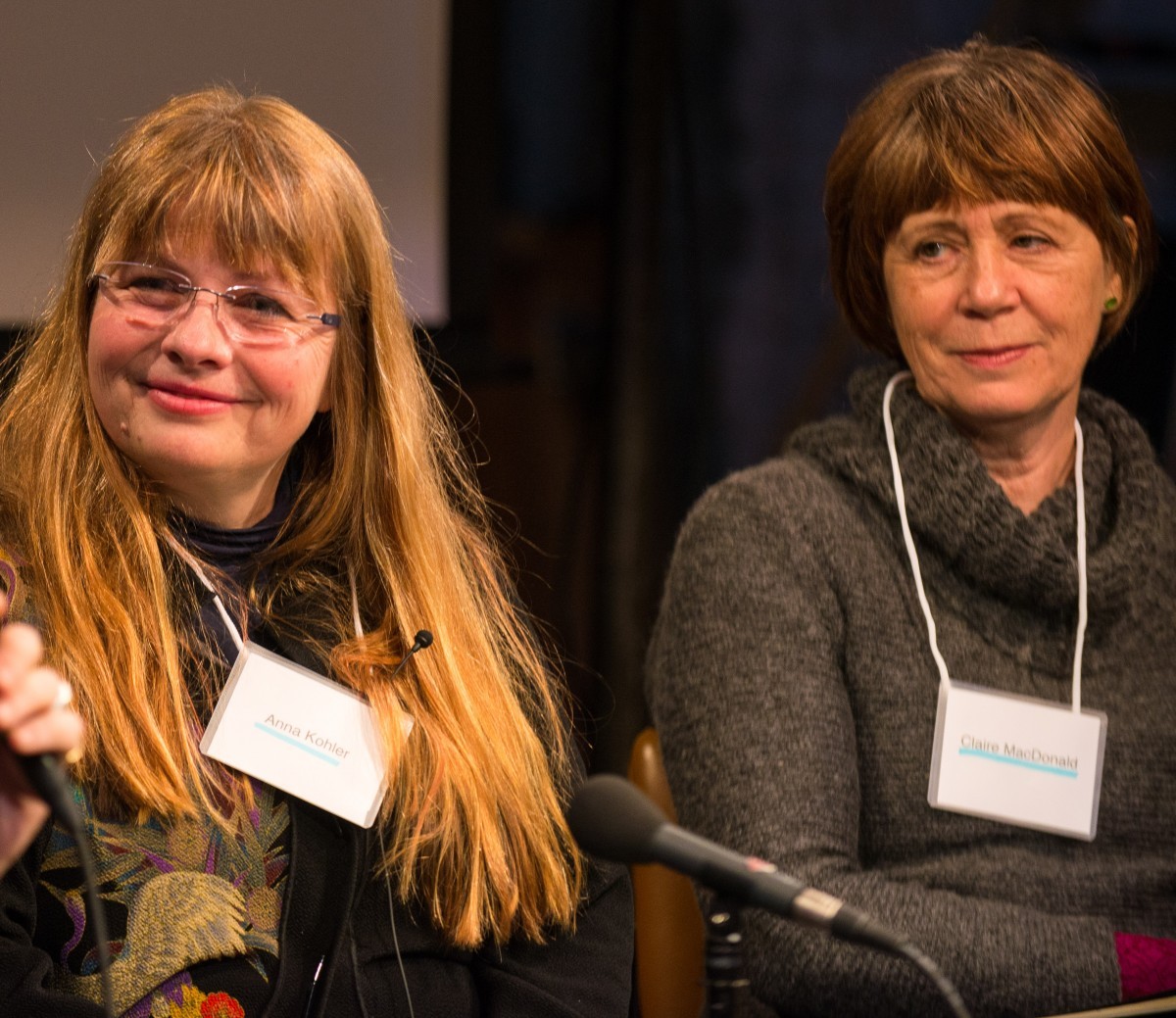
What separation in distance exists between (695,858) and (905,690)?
98cm

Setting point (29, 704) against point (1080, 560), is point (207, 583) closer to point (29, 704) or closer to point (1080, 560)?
point (29, 704)

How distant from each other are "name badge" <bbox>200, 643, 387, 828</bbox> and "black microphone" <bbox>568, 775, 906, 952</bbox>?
59 centimetres

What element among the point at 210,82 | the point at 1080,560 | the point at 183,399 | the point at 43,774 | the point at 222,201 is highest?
the point at 210,82

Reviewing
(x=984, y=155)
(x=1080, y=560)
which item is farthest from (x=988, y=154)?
(x=1080, y=560)

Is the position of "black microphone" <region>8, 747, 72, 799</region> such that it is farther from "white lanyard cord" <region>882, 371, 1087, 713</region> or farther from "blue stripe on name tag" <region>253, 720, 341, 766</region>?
"white lanyard cord" <region>882, 371, 1087, 713</region>

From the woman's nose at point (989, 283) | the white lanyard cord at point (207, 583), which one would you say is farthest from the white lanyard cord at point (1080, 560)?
the white lanyard cord at point (207, 583)

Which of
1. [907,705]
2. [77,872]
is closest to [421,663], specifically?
[77,872]

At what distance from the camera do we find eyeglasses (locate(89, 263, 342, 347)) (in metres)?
1.70

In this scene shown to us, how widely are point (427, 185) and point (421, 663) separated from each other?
210 cm

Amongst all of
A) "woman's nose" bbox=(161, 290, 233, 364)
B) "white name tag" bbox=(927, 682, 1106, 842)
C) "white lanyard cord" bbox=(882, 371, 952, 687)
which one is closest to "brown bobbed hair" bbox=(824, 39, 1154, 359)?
"white lanyard cord" bbox=(882, 371, 952, 687)

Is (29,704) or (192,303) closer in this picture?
(29,704)

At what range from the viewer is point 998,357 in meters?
2.15

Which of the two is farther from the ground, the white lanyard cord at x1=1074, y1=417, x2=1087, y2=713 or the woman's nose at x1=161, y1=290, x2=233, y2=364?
the woman's nose at x1=161, y1=290, x2=233, y2=364

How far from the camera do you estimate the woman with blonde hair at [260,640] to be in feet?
5.18
